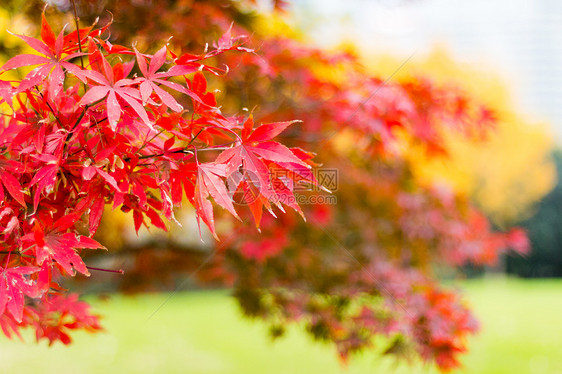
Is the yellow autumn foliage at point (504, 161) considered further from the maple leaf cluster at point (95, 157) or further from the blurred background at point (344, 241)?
the maple leaf cluster at point (95, 157)

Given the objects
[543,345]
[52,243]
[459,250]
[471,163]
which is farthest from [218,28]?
[471,163]

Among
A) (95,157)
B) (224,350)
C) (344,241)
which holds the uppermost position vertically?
(95,157)

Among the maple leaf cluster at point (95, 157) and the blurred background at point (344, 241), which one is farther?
the blurred background at point (344, 241)

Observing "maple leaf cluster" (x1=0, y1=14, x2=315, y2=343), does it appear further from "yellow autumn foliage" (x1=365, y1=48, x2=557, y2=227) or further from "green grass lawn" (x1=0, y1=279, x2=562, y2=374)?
"yellow autumn foliage" (x1=365, y1=48, x2=557, y2=227)

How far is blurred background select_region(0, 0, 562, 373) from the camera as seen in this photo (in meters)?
3.46

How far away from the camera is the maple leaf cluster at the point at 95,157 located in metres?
1.00

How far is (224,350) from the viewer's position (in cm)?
686

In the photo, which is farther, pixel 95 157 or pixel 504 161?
pixel 504 161

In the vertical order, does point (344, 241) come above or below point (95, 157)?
below

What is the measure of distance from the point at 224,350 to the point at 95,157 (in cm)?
621

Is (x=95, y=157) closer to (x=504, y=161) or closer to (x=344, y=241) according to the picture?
(x=344, y=241)

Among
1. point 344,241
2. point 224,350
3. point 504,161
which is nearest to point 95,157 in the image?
point 344,241

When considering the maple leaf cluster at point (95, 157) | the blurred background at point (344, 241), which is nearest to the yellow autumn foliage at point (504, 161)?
the blurred background at point (344, 241)

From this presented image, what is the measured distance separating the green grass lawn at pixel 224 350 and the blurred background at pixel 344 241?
2 centimetres
